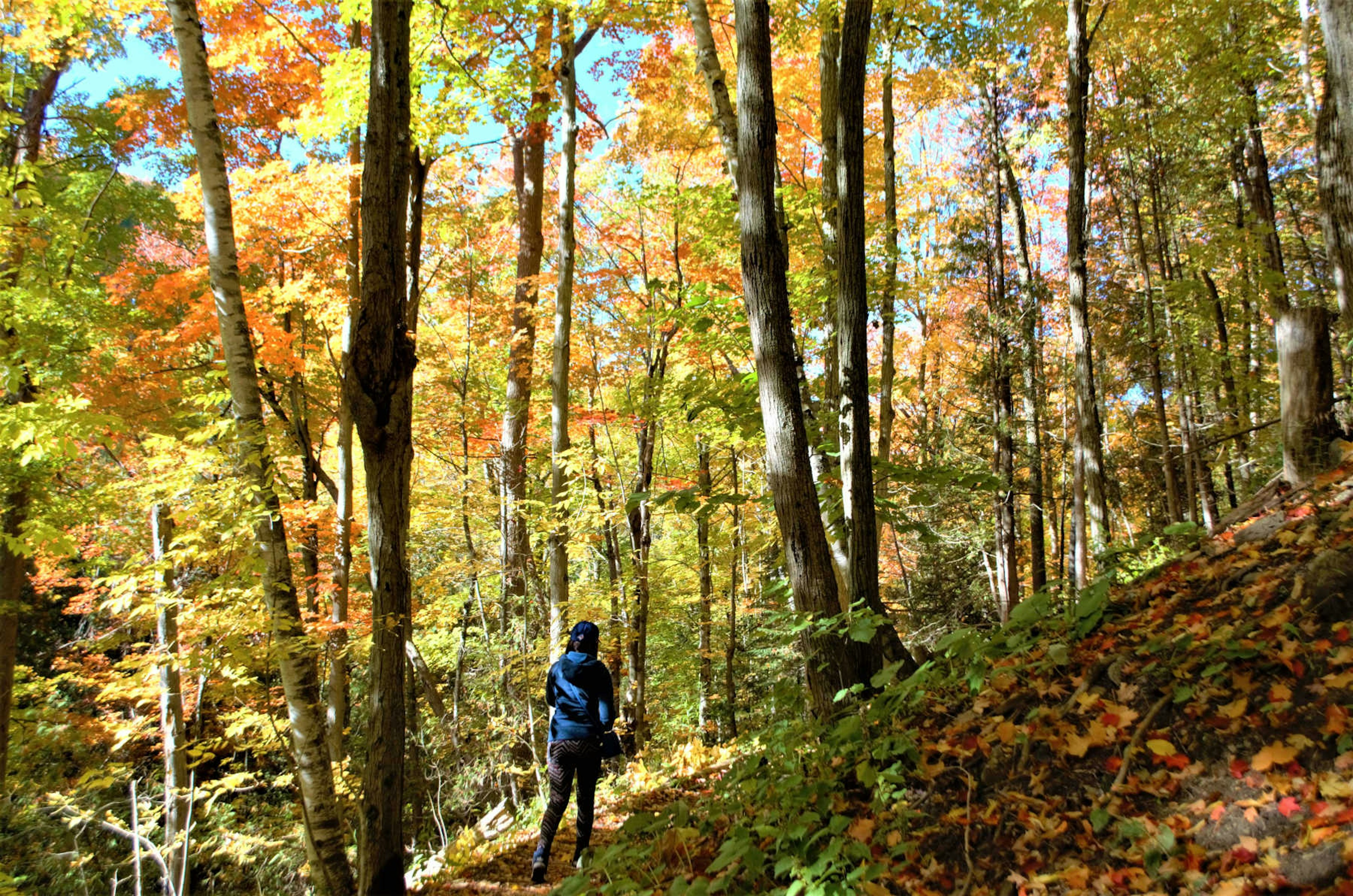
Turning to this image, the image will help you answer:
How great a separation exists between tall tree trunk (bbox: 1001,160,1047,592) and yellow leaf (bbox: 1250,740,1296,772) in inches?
431

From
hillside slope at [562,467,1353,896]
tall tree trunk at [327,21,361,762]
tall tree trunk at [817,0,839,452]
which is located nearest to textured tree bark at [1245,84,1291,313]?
tall tree trunk at [817,0,839,452]

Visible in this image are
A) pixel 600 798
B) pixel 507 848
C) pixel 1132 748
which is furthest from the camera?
pixel 600 798

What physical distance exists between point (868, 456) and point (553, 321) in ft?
25.6

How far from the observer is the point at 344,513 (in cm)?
906

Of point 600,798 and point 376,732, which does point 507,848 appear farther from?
point 376,732

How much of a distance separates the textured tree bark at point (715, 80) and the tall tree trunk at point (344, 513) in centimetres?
535

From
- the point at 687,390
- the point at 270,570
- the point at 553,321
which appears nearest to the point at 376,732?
the point at 270,570

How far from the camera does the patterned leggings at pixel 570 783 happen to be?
4.52 metres

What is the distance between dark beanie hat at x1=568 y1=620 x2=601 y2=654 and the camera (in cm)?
471

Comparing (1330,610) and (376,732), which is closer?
(1330,610)

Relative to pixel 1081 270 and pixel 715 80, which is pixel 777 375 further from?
pixel 1081 270

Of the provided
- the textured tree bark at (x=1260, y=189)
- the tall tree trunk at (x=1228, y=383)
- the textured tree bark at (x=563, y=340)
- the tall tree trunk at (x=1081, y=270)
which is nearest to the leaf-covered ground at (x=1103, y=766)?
the textured tree bark at (x=563, y=340)

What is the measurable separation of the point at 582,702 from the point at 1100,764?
10.0ft

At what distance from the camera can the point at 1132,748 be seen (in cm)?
252
